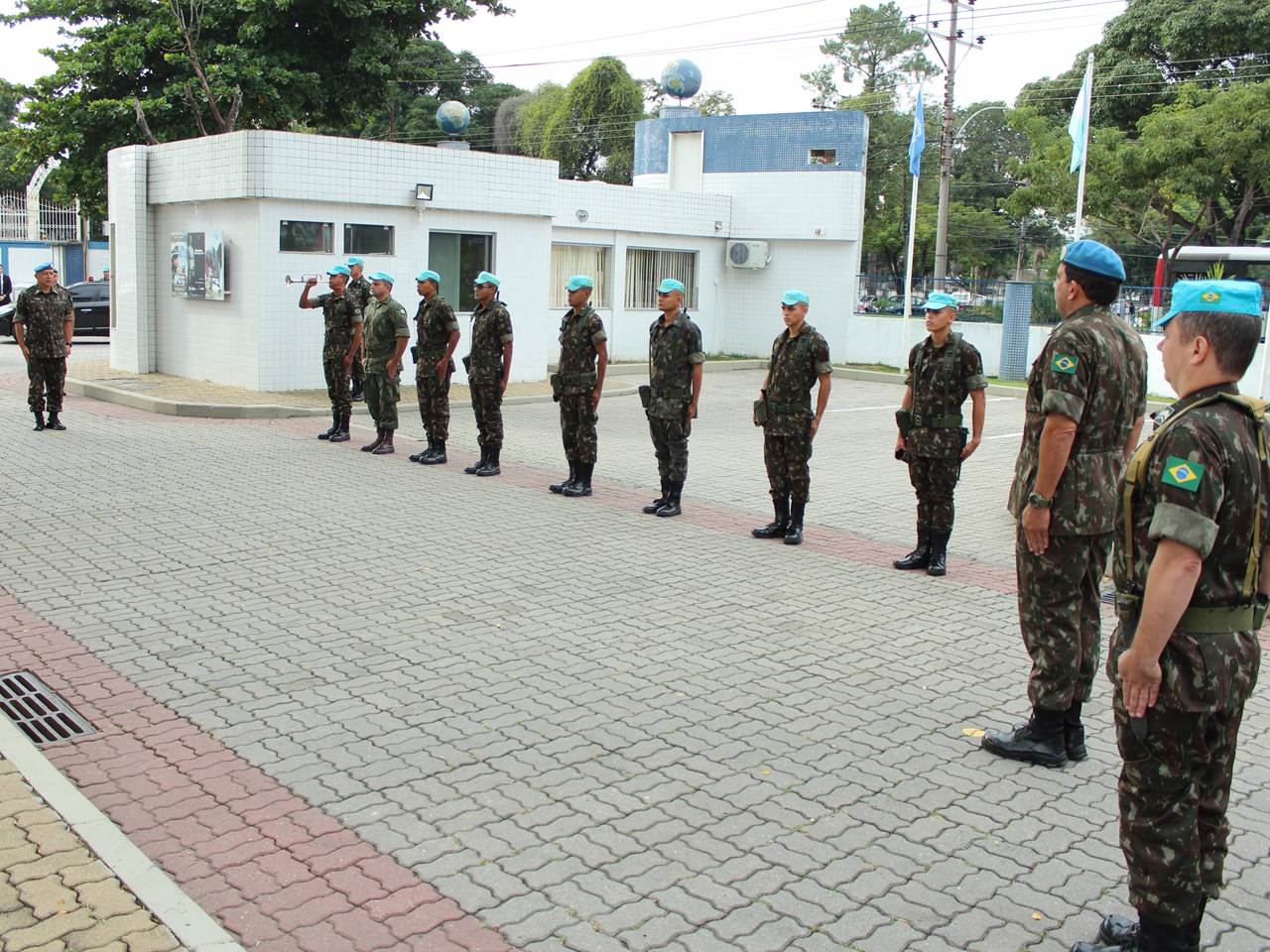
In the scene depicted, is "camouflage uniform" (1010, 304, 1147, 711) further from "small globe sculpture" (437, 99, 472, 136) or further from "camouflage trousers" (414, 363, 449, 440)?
"small globe sculpture" (437, 99, 472, 136)

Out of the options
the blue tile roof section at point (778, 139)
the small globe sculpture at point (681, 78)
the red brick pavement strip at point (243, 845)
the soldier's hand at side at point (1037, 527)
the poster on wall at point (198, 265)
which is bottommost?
the red brick pavement strip at point (243, 845)

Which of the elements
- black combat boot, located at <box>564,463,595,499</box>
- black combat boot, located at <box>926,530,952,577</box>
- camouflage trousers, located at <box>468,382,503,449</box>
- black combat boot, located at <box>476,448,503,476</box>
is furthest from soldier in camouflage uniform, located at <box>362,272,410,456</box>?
black combat boot, located at <box>926,530,952,577</box>

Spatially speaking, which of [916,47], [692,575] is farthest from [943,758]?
[916,47]

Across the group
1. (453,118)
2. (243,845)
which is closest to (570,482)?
(243,845)

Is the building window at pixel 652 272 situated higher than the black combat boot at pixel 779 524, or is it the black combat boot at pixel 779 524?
the building window at pixel 652 272

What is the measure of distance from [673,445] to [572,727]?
16.5 feet

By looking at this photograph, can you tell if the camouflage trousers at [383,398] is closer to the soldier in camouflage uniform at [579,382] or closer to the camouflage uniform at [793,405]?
the soldier in camouflage uniform at [579,382]

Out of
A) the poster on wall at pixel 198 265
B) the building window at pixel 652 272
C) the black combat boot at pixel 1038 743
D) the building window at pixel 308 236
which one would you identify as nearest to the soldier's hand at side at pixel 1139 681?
the black combat boot at pixel 1038 743

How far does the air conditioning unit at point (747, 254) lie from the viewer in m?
25.6

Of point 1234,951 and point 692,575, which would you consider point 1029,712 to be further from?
point 692,575

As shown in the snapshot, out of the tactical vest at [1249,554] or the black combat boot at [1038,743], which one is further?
the black combat boot at [1038,743]

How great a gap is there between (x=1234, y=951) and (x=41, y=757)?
13.8 ft

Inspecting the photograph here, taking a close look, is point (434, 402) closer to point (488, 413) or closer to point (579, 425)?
point (488, 413)

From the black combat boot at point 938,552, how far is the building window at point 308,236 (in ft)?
38.4
